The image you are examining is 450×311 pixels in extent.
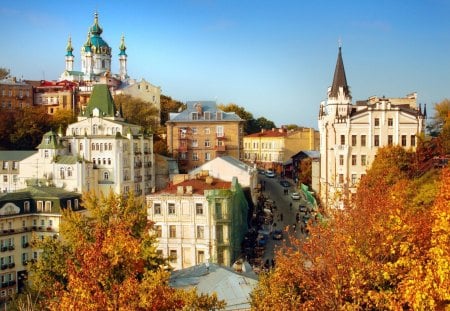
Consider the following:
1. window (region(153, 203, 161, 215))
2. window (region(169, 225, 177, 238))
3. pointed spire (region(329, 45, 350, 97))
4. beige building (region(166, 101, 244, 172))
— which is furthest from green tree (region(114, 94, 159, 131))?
window (region(169, 225, 177, 238))

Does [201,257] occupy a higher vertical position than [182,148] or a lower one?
lower

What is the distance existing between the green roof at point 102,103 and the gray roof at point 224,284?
127ft

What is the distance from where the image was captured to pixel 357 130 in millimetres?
61875

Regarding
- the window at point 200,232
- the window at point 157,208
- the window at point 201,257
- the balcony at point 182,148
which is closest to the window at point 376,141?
the window at point 200,232

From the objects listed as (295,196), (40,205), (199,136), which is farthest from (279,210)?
(40,205)

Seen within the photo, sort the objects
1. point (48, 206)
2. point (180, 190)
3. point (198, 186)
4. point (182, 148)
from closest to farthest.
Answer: point (180, 190) → point (198, 186) → point (48, 206) → point (182, 148)

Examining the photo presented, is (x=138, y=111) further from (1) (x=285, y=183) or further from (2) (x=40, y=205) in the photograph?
(2) (x=40, y=205)

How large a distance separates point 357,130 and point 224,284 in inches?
1336

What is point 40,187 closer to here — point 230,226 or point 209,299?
point 230,226

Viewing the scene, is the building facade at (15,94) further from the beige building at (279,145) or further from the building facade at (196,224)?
the building facade at (196,224)

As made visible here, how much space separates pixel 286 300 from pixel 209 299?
3.22m

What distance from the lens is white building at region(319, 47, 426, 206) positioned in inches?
2406

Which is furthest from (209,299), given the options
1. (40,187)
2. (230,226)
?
(40,187)

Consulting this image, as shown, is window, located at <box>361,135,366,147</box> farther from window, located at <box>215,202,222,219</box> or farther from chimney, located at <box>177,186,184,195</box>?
chimney, located at <box>177,186,184,195</box>
